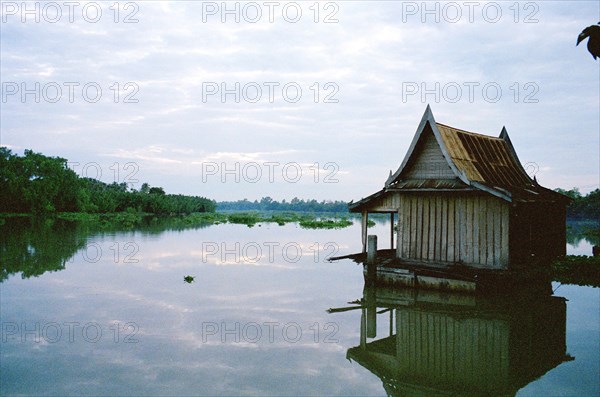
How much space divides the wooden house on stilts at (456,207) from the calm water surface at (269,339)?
1641 millimetres

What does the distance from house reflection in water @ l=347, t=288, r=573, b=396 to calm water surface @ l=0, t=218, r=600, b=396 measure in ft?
0.14

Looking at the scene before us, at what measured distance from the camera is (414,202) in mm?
16500

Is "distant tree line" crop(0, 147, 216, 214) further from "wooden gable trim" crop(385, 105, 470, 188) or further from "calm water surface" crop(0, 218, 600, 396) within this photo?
"wooden gable trim" crop(385, 105, 470, 188)

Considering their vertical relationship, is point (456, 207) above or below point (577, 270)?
above

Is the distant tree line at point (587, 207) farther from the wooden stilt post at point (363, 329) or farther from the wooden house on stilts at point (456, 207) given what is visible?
the wooden stilt post at point (363, 329)

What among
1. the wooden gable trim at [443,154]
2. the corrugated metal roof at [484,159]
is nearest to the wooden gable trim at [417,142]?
Answer: the wooden gable trim at [443,154]

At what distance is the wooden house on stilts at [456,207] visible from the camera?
1481 centimetres

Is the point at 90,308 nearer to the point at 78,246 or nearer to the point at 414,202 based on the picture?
the point at 414,202

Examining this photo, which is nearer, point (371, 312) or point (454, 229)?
point (371, 312)

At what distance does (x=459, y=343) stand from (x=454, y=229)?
583cm

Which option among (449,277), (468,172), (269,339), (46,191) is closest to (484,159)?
(468,172)

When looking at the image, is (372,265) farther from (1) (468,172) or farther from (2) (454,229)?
(1) (468,172)

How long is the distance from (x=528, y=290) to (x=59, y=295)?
50.4 feet

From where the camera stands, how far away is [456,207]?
612 inches
